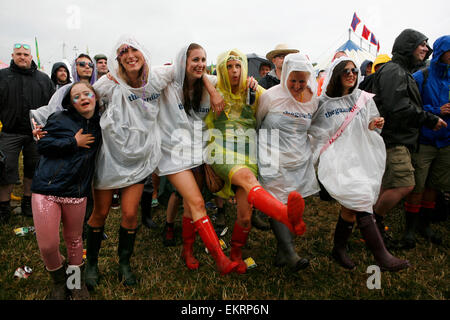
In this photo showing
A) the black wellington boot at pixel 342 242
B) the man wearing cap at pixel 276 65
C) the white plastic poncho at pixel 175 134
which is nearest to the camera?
the white plastic poncho at pixel 175 134

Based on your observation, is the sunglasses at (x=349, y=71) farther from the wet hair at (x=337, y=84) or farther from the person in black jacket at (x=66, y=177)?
the person in black jacket at (x=66, y=177)

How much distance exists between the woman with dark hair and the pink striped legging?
2.48 ft

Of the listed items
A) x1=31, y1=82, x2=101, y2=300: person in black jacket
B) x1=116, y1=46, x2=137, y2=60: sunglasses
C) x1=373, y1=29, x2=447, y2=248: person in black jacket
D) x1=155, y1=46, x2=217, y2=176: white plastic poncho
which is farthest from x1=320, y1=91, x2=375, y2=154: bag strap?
x1=31, y1=82, x2=101, y2=300: person in black jacket

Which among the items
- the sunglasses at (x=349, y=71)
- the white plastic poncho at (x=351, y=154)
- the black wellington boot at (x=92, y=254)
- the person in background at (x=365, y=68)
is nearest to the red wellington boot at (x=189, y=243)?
the black wellington boot at (x=92, y=254)

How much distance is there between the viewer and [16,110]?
13.4 feet

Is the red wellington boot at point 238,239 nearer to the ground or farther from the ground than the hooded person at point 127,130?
nearer to the ground

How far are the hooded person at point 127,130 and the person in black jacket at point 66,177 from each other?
0.44ft

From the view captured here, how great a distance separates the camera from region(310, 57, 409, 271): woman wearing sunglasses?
Result: 257 cm

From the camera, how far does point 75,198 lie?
2.23m

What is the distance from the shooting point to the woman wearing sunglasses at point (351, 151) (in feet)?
8.42

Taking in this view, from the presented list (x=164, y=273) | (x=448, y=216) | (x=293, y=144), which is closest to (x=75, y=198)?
(x=164, y=273)

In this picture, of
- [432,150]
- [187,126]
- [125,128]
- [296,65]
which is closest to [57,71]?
[125,128]

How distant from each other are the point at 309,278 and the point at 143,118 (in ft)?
7.12

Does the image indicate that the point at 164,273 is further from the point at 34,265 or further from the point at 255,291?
the point at 34,265
